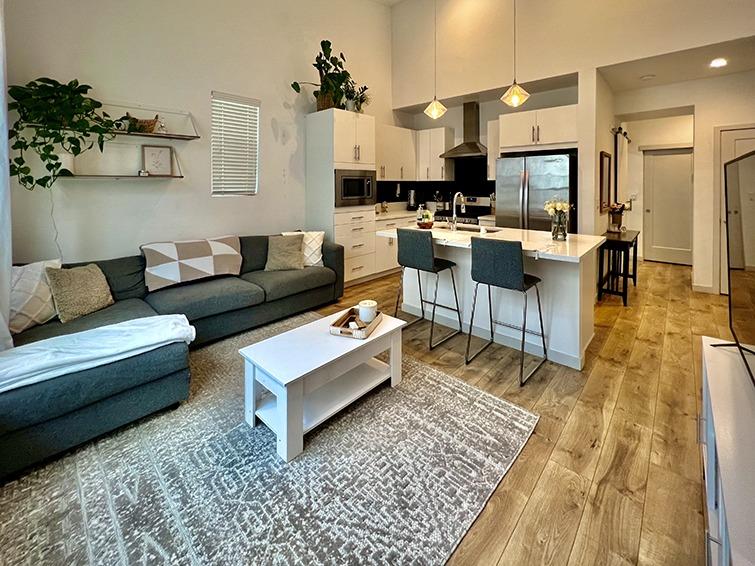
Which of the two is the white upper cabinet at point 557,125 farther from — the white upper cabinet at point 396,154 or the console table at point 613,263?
the white upper cabinet at point 396,154

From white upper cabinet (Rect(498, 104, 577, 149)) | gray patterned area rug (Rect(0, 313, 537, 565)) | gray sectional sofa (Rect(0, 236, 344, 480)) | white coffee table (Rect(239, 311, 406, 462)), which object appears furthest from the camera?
white upper cabinet (Rect(498, 104, 577, 149))

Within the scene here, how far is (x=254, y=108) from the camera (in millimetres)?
4598

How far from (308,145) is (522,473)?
14.9 feet

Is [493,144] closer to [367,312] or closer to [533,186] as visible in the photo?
[533,186]

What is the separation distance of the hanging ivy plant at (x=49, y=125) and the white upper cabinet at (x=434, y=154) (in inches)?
180

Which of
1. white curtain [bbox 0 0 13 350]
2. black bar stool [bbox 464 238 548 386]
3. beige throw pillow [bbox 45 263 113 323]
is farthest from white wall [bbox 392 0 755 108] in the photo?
beige throw pillow [bbox 45 263 113 323]

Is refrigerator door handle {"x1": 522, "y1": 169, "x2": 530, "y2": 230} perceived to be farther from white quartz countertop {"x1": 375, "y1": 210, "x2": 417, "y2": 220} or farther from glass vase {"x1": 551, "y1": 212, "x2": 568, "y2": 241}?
white quartz countertop {"x1": 375, "y1": 210, "x2": 417, "y2": 220}

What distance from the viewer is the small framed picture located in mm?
3682

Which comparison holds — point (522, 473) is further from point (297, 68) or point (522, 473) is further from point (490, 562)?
point (297, 68)

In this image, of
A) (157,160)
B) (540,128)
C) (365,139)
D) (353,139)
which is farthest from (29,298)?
(540,128)

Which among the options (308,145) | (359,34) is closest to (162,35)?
(308,145)

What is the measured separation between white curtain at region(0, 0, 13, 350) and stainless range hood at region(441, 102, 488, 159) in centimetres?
507

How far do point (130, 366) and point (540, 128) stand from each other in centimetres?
491

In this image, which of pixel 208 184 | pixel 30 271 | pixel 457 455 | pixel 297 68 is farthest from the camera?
pixel 297 68
